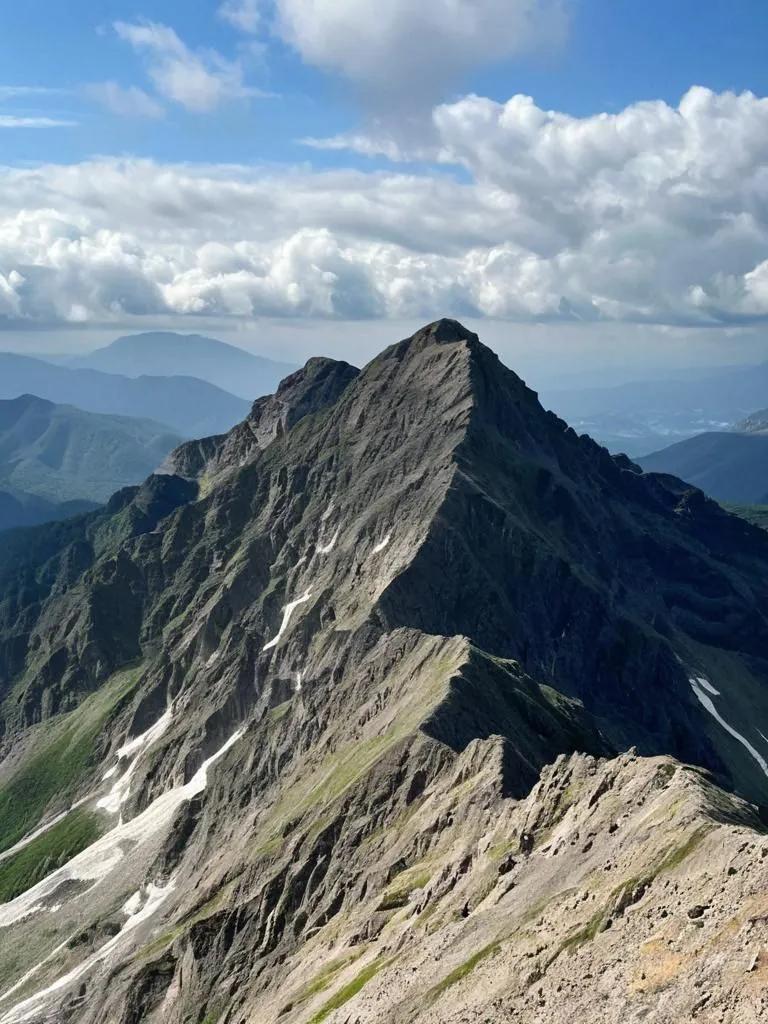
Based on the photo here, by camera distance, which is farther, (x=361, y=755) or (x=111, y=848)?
(x=111, y=848)

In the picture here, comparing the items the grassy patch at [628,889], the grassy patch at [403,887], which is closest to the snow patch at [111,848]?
the grassy patch at [403,887]

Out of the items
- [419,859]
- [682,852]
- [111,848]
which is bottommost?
[111,848]

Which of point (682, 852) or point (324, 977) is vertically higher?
point (682, 852)

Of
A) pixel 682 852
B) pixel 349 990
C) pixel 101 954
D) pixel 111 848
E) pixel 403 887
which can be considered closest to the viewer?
pixel 682 852

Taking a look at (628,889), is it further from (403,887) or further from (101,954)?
(101,954)

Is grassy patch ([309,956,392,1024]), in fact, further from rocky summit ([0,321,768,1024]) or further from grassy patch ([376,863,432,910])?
grassy patch ([376,863,432,910])

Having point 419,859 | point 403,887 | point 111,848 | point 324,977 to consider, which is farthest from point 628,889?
point 111,848
